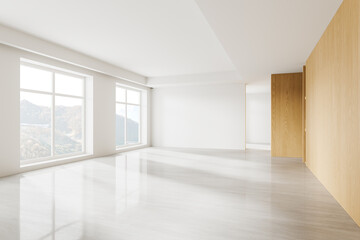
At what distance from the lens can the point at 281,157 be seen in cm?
767

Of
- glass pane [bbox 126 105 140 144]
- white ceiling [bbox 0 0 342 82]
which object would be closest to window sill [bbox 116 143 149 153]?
glass pane [bbox 126 105 140 144]

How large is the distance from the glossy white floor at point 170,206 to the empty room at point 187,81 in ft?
0.07

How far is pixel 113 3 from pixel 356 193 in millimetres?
4145

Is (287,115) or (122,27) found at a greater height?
(122,27)

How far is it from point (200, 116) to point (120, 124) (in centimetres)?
343

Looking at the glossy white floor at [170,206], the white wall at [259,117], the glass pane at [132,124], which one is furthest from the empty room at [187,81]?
the white wall at [259,117]

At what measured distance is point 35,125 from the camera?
245 inches

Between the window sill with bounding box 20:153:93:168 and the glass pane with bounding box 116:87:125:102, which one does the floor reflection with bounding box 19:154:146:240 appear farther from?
the glass pane with bounding box 116:87:125:102

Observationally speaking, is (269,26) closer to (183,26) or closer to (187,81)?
(183,26)

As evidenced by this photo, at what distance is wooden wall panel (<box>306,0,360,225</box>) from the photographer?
269 centimetres

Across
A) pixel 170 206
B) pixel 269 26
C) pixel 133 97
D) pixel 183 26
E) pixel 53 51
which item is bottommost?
pixel 170 206

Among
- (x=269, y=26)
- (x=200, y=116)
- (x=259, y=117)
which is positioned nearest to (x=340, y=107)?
(x=269, y=26)

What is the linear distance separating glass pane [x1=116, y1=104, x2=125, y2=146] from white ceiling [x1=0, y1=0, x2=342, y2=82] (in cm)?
301

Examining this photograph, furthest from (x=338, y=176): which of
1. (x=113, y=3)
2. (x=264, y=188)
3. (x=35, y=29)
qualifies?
(x=35, y=29)
